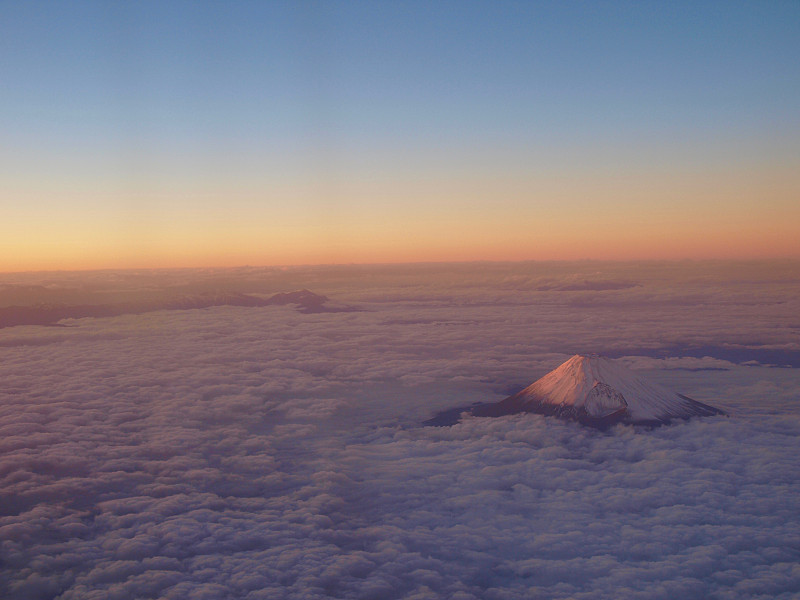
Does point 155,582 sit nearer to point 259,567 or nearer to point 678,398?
point 259,567

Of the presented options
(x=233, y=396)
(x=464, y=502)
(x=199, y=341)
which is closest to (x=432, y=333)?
(x=199, y=341)

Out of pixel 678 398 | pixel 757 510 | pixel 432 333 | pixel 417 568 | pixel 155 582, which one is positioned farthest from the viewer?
pixel 432 333

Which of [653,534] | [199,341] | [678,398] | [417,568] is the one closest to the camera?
[417,568]

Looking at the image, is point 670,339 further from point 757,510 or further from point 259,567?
Result: point 259,567

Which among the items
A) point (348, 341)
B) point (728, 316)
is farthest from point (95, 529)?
point (728, 316)

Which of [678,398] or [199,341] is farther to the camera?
[199,341]

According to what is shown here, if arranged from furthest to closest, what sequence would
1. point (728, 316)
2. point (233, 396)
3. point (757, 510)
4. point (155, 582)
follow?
point (728, 316) → point (233, 396) → point (757, 510) → point (155, 582)
